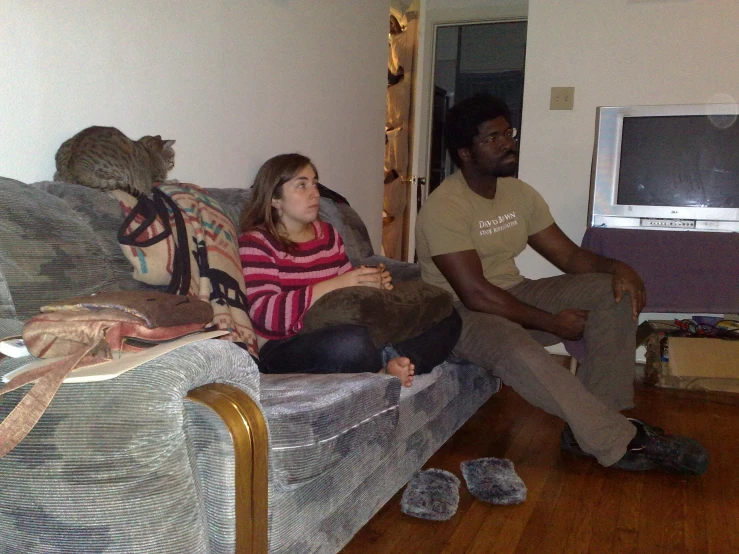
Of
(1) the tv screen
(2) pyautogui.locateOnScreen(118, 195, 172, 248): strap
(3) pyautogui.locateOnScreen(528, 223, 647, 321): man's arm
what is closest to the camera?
(2) pyautogui.locateOnScreen(118, 195, 172, 248): strap

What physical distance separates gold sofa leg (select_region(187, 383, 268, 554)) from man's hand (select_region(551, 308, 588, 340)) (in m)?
1.33

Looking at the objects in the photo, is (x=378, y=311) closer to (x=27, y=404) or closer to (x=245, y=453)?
(x=245, y=453)

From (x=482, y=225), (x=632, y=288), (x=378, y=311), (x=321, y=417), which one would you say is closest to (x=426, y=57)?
(x=482, y=225)

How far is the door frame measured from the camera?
4461 millimetres

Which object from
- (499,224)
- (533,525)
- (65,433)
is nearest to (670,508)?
(533,525)

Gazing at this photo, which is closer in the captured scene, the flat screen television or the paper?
the paper

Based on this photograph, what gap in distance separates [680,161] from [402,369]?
6.71 feet

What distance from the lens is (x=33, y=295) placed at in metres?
1.21

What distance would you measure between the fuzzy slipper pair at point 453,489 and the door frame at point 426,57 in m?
3.07

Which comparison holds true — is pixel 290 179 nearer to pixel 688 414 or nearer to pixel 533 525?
pixel 533 525

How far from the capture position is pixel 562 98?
339cm

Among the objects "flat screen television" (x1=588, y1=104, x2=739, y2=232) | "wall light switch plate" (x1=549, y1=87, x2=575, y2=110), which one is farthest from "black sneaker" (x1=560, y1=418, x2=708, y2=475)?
"wall light switch plate" (x1=549, y1=87, x2=575, y2=110)

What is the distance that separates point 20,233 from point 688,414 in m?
2.41

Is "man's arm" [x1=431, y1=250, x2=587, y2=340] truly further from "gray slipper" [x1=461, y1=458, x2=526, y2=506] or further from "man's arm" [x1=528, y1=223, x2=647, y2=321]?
"gray slipper" [x1=461, y1=458, x2=526, y2=506]
